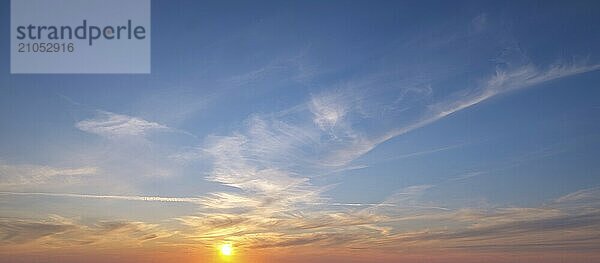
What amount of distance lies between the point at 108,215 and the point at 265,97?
1.56 metres

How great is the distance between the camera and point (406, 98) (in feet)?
17.2

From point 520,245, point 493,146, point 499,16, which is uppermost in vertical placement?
point 499,16

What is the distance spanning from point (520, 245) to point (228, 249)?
2376 mm

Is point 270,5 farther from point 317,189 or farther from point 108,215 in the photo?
point 108,215

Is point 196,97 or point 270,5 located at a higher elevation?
point 270,5

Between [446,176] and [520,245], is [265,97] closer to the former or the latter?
[446,176]

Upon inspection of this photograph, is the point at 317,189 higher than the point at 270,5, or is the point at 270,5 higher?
the point at 270,5

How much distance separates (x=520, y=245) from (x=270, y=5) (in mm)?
2803

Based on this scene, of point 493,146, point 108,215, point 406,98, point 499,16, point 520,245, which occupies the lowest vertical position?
point 520,245

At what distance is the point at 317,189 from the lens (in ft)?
17.1

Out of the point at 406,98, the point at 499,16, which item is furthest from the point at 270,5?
the point at 499,16

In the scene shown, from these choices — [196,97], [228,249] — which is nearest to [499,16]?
[196,97]

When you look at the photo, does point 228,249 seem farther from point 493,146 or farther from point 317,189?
point 493,146

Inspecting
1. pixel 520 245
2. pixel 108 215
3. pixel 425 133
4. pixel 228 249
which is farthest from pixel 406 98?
pixel 108 215
